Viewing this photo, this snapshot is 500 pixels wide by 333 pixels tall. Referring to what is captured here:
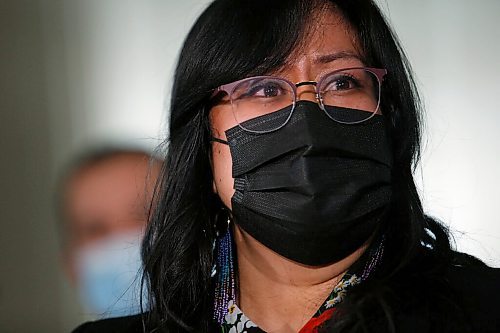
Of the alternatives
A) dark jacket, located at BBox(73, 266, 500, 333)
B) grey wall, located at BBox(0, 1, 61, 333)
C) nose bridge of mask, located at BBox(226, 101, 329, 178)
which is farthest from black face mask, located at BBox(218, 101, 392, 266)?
grey wall, located at BBox(0, 1, 61, 333)

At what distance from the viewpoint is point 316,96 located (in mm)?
1423

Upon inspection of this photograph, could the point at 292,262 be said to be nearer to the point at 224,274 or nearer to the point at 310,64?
the point at 224,274

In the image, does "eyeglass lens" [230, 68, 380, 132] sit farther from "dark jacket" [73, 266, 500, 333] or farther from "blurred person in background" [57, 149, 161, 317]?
"blurred person in background" [57, 149, 161, 317]

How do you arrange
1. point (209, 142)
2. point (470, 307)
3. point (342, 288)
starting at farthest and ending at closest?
point (209, 142) < point (342, 288) < point (470, 307)

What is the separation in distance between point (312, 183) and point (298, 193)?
0.03 meters

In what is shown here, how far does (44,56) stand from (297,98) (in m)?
1.42

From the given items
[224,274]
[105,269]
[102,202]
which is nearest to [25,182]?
[102,202]

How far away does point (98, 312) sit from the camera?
2572mm

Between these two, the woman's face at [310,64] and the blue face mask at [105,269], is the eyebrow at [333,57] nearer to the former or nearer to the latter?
the woman's face at [310,64]

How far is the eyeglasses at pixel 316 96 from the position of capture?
142cm

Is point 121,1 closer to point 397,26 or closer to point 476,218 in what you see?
point 397,26

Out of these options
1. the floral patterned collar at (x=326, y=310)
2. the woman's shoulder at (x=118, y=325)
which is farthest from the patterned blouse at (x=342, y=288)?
the woman's shoulder at (x=118, y=325)

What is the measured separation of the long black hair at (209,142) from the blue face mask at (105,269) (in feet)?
2.97

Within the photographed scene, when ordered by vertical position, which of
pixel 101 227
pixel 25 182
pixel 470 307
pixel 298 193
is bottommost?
pixel 101 227
